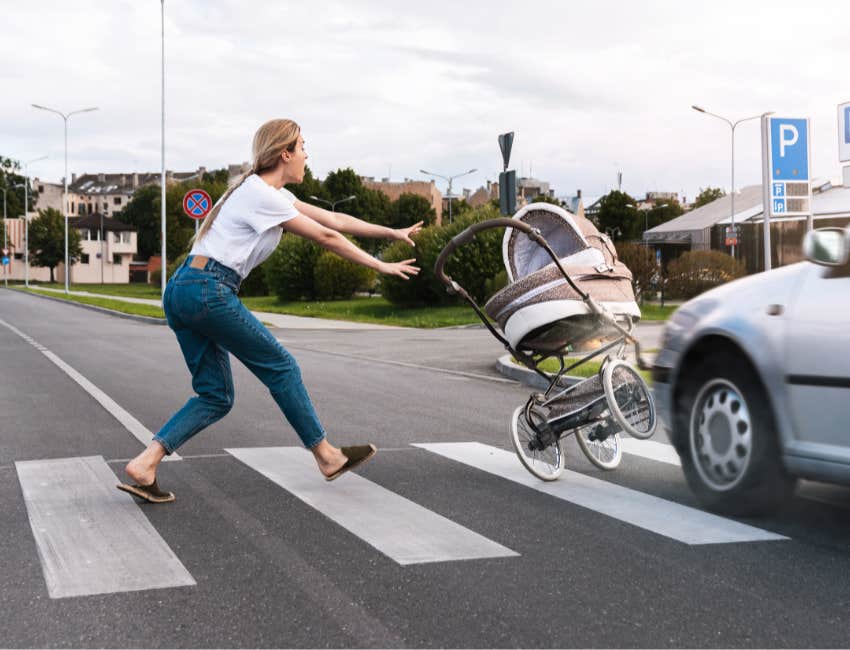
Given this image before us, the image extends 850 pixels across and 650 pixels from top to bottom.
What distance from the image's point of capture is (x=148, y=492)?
5445 mm

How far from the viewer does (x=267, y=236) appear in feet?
17.8

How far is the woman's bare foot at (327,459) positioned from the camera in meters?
5.75

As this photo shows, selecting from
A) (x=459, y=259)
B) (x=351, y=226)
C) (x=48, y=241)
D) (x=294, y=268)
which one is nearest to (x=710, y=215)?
(x=294, y=268)

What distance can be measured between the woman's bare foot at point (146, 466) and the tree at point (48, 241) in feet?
344

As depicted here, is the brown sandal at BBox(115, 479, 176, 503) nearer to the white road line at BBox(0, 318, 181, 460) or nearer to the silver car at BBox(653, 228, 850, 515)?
the white road line at BBox(0, 318, 181, 460)

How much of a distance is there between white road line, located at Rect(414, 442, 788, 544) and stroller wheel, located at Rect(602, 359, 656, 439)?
358 mm

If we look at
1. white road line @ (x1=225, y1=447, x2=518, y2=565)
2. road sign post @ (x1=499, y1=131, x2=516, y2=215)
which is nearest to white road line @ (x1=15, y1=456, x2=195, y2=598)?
white road line @ (x1=225, y1=447, x2=518, y2=565)

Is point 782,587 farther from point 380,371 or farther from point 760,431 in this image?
point 380,371

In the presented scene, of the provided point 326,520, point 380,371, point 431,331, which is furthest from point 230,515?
point 431,331

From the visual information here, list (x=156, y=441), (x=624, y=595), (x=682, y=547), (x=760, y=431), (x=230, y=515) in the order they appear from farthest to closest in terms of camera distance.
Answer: (x=156, y=441), (x=230, y=515), (x=760, y=431), (x=682, y=547), (x=624, y=595)

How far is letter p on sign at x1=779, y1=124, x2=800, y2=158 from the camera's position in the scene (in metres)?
14.1

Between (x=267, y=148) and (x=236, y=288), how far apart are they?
722 millimetres

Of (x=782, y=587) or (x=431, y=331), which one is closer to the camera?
(x=782, y=587)

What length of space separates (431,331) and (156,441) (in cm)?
2033
